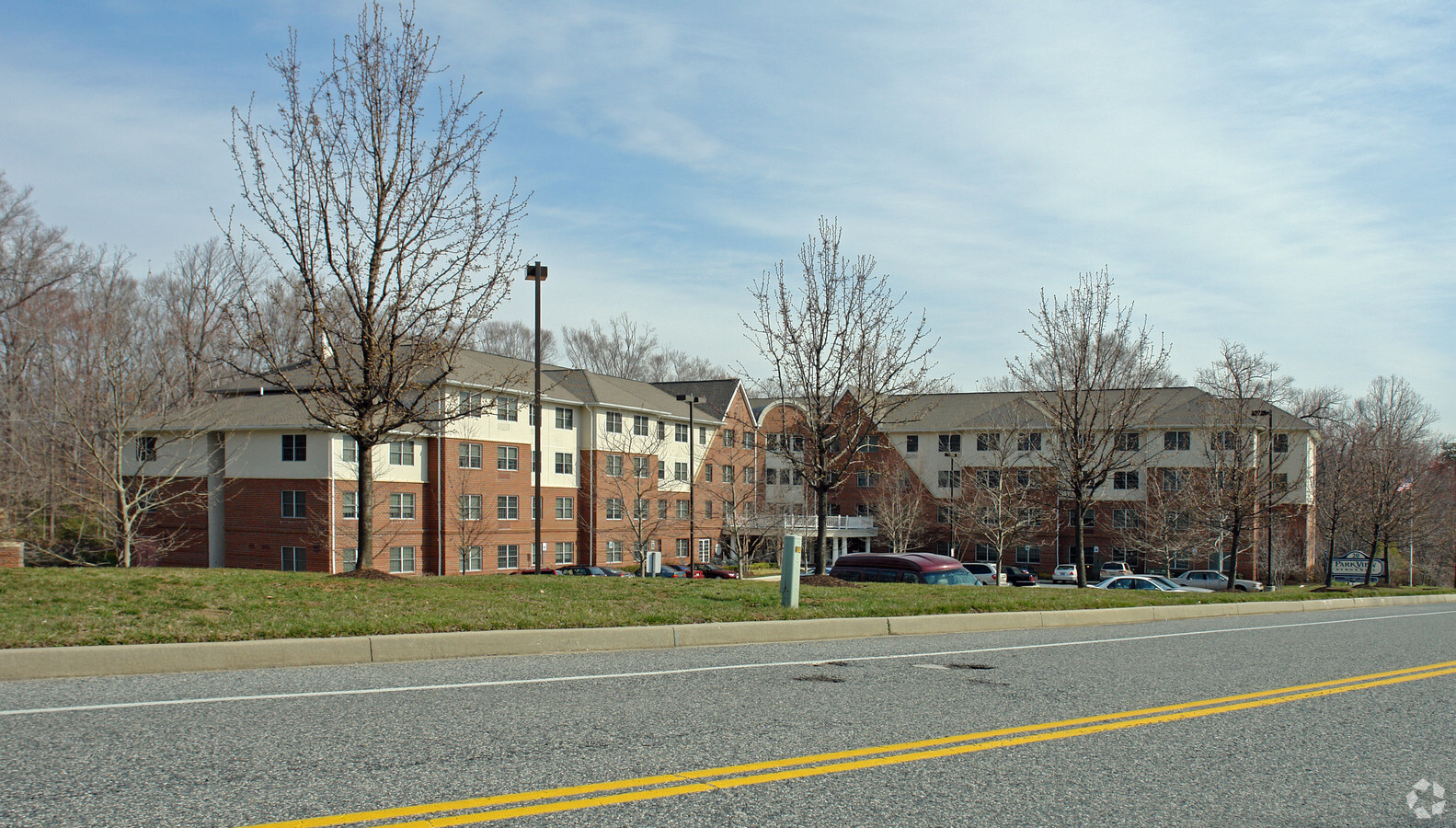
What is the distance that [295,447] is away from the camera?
40594 millimetres

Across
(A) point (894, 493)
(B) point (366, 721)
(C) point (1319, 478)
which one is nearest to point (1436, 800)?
(B) point (366, 721)

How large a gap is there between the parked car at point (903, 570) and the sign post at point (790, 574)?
6.49 metres

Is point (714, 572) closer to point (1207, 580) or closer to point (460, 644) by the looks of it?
point (1207, 580)

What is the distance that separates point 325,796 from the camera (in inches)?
198

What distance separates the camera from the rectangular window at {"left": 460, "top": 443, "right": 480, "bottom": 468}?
1746 inches

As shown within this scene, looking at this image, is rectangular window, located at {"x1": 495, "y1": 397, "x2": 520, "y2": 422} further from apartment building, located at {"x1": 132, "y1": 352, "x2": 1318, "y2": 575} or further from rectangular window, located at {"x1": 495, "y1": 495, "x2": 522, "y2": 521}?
rectangular window, located at {"x1": 495, "y1": 495, "x2": 522, "y2": 521}

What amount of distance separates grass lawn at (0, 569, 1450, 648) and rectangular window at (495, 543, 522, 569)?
30.4m

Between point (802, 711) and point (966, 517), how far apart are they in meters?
48.8

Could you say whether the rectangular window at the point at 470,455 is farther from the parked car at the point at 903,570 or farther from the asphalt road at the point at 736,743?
the asphalt road at the point at 736,743

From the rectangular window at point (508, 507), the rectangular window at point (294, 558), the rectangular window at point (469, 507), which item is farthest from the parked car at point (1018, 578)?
the rectangular window at point (294, 558)

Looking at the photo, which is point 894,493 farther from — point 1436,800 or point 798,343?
point 1436,800

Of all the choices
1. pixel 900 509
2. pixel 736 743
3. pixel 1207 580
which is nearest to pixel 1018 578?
pixel 900 509

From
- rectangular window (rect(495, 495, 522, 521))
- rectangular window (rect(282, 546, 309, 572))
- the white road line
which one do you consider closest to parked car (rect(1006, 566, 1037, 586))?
rectangular window (rect(495, 495, 522, 521))

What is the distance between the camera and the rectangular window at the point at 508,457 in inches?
1829
